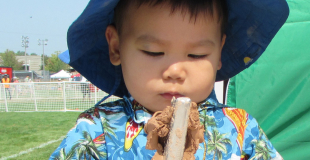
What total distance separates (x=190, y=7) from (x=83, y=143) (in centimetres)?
53

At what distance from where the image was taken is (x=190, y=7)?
89 cm

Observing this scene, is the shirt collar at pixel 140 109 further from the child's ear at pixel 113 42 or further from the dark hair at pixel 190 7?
the dark hair at pixel 190 7

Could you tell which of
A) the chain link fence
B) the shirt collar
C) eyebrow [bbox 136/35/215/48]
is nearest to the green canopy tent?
the shirt collar

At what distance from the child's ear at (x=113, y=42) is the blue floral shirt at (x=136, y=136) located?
0.16 m

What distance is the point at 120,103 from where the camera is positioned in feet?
3.62

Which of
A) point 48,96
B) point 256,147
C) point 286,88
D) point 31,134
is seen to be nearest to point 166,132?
point 256,147

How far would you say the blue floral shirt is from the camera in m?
0.90

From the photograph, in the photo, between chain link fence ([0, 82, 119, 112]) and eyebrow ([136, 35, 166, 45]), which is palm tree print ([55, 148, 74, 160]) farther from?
chain link fence ([0, 82, 119, 112])

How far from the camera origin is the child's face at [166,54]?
2.81 ft

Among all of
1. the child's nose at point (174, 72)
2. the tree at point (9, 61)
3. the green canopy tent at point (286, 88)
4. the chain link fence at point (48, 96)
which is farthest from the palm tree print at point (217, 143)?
the tree at point (9, 61)

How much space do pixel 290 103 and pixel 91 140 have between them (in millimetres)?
1445

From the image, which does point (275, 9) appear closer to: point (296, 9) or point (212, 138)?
point (212, 138)

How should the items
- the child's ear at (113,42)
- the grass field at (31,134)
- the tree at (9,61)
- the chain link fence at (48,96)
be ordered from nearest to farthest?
the child's ear at (113,42), the grass field at (31,134), the chain link fence at (48,96), the tree at (9,61)

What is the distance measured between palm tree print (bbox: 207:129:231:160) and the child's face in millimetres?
142
